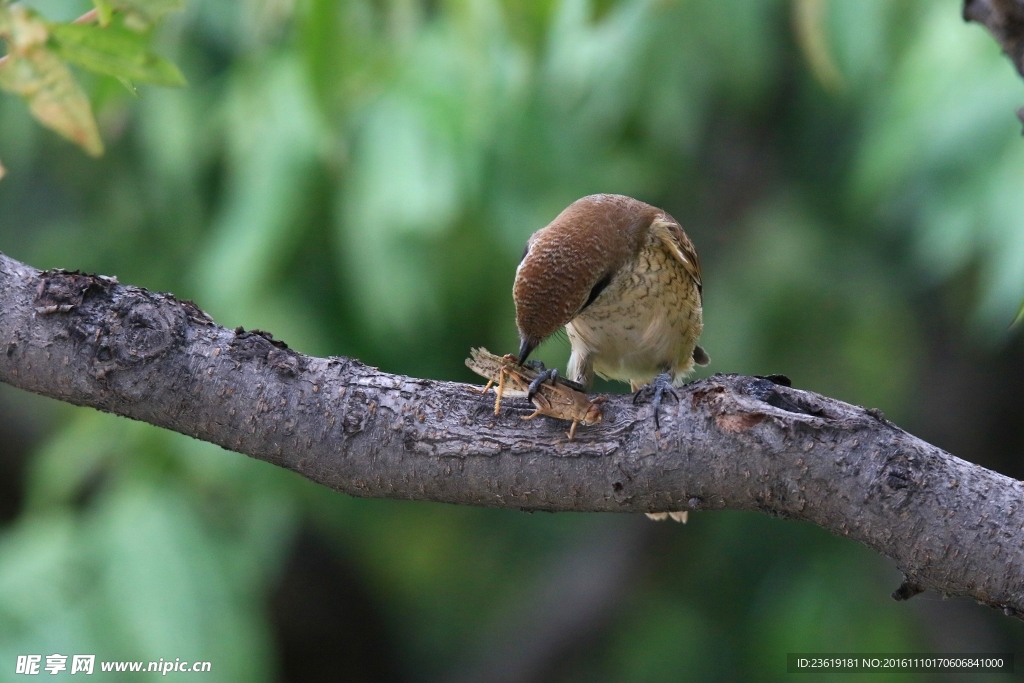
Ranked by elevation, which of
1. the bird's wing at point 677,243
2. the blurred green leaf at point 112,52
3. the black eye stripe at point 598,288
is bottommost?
the blurred green leaf at point 112,52

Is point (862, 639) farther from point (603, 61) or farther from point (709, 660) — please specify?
point (603, 61)

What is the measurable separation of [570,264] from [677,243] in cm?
74

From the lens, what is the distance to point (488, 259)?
622 cm

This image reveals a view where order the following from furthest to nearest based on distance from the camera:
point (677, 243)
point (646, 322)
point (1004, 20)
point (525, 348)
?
point (677, 243)
point (646, 322)
point (525, 348)
point (1004, 20)

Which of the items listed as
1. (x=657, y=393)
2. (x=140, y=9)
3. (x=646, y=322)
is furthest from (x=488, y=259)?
(x=140, y=9)

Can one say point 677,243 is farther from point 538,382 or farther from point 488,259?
point 488,259

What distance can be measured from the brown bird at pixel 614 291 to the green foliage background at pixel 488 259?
28.2 inches

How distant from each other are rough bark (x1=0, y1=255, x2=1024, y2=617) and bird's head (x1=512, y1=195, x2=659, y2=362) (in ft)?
2.09

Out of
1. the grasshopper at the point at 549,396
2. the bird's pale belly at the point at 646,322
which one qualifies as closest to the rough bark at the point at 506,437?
the grasshopper at the point at 549,396

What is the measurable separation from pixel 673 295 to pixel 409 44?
2.78m

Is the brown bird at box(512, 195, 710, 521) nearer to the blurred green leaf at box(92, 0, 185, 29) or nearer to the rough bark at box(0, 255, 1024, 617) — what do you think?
the rough bark at box(0, 255, 1024, 617)

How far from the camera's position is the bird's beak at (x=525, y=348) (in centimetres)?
269

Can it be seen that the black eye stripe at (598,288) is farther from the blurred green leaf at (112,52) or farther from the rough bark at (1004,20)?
the blurred green leaf at (112,52)

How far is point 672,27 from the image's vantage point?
5.48m
